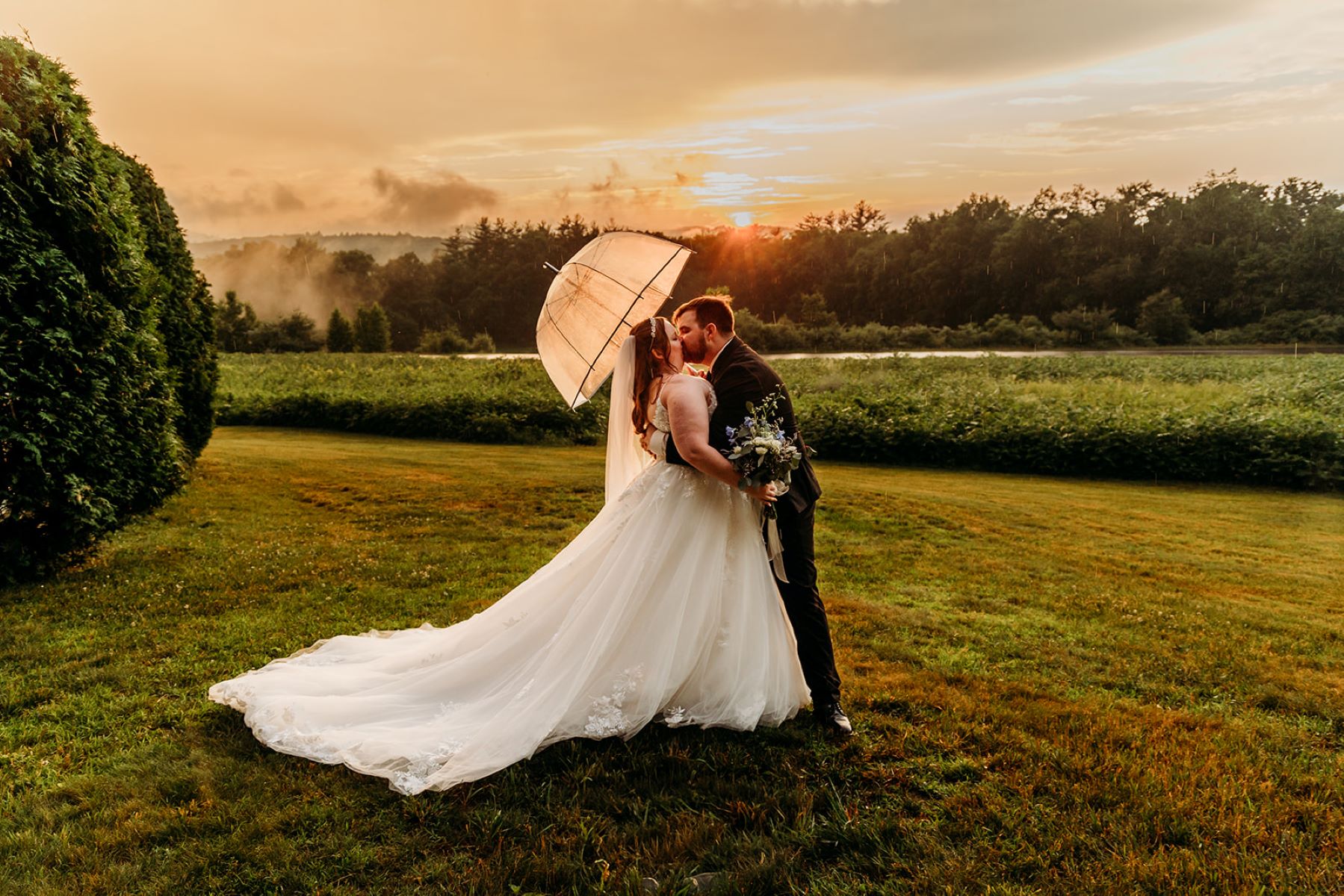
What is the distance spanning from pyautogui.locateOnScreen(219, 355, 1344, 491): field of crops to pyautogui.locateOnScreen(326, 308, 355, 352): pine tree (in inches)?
930

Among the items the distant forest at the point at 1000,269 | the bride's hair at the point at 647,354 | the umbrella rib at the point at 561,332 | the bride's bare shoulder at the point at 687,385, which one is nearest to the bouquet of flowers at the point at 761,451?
the bride's bare shoulder at the point at 687,385

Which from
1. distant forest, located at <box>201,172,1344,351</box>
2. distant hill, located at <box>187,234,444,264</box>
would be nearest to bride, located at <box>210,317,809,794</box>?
distant forest, located at <box>201,172,1344,351</box>

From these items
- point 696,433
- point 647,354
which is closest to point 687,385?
point 696,433

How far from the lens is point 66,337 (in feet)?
20.9

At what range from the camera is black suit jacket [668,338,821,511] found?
13.9 feet

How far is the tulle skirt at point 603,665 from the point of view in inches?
159

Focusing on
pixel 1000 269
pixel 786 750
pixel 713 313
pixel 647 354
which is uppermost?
pixel 1000 269

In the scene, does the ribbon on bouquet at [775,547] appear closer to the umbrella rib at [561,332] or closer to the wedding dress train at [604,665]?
the wedding dress train at [604,665]

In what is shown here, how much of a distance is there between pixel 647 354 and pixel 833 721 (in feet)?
7.81

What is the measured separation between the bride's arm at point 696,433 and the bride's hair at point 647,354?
279mm

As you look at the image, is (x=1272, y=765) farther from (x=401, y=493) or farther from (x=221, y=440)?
(x=221, y=440)

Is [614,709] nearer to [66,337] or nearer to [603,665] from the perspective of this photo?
[603,665]

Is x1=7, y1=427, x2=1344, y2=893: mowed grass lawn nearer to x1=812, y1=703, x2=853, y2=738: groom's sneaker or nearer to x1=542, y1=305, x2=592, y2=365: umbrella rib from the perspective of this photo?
x1=812, y1=703, x2=853, y2=738: groom's sneaker

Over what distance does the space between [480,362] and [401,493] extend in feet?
60.8
